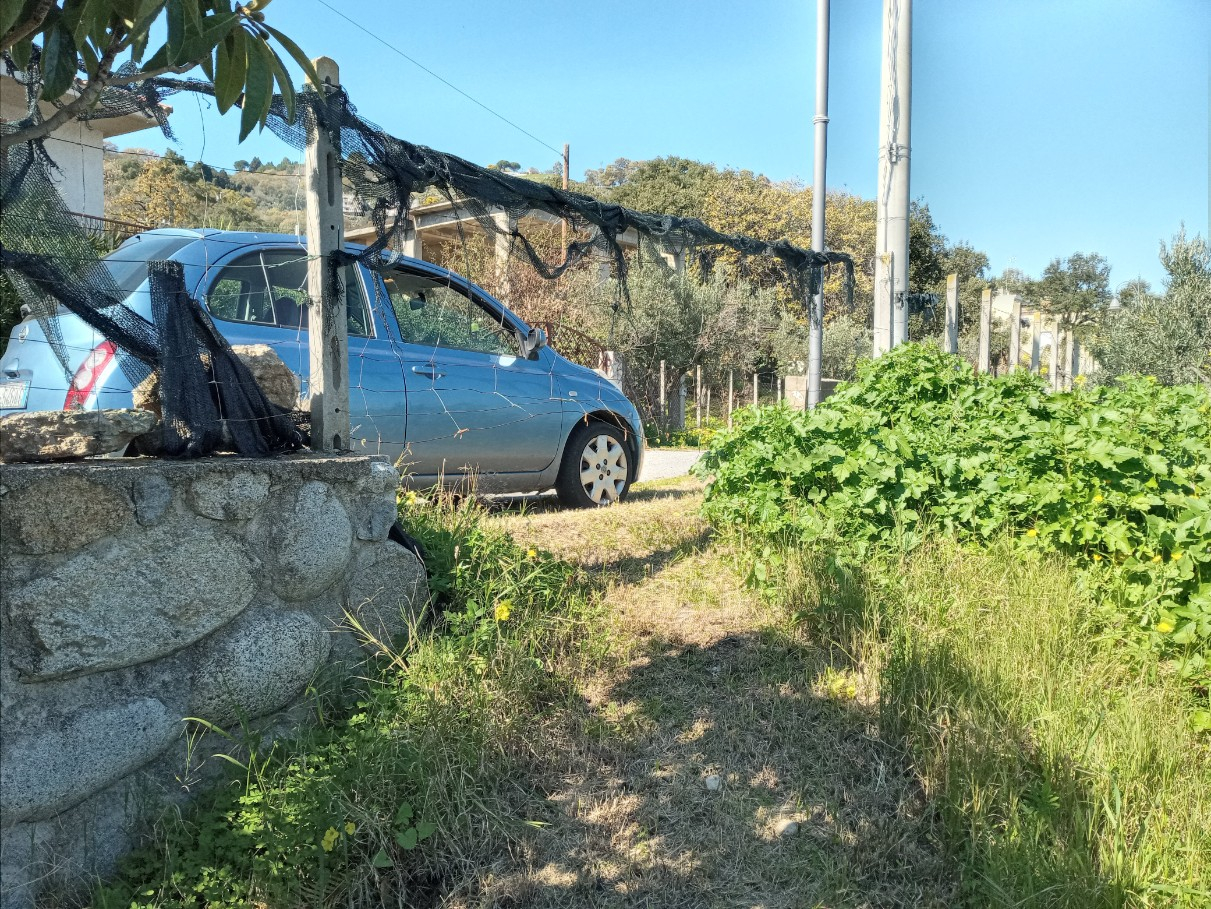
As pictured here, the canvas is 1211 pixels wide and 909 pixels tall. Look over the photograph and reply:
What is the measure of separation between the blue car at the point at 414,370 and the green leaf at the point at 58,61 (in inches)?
68.9

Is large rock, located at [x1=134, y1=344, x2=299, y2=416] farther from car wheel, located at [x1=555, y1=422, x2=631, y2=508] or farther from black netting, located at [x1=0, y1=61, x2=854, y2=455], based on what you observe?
car wheel, located at [x1=555, y1=422, x2=631, y2=508]

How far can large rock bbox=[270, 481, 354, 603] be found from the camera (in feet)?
11.6

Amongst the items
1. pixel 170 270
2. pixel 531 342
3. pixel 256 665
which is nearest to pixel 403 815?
pixel 256 665

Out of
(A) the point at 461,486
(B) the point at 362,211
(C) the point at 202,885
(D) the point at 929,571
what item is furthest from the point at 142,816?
(D) the point at 929,571

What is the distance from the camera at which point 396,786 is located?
3.27 meters

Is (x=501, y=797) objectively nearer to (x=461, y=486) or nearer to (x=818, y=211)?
(x=461, y=486)

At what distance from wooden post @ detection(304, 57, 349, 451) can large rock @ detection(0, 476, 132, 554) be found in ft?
3.78

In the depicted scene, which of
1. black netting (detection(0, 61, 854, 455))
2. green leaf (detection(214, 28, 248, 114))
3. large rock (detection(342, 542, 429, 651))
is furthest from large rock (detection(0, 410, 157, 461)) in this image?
green leaf (detection(214, 28, 248, 114))

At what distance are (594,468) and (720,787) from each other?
11.6 feet

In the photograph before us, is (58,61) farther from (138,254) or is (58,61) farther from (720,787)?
(720,787)

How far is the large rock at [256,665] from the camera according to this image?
325 cm

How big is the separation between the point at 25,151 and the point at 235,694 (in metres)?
1.99

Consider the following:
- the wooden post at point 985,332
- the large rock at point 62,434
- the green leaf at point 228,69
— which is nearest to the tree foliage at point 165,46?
the green leaf at point 228,69

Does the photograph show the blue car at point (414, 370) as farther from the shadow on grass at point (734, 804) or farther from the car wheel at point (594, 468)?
the shadow on grass at point (734, 804)
